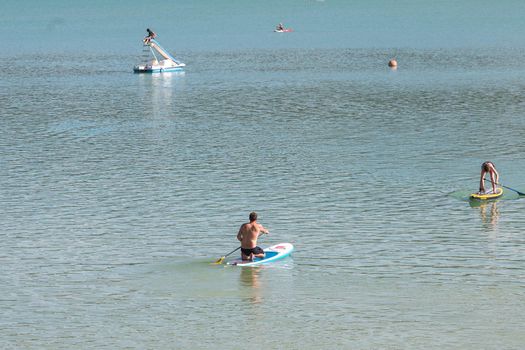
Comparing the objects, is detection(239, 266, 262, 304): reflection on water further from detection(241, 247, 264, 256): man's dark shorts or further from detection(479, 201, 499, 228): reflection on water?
detection(479, 201, 499, 228): reflection on water

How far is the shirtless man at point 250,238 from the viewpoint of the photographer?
146 ft

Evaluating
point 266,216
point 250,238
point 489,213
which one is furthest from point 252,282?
point 489,213

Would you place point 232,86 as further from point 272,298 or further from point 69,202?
point 272,298

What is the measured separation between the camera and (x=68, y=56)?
172 metres

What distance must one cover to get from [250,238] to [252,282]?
212 centimetres

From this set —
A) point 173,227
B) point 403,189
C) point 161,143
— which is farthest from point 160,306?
point 161,143

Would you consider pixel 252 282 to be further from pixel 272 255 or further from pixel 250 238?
pixel 272 255

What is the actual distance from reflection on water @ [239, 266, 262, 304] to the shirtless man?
21.8 inches

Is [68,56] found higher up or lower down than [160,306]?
higher up

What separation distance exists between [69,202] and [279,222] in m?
12.6

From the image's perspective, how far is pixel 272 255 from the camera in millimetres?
45719

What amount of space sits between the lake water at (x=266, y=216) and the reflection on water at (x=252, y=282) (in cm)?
12

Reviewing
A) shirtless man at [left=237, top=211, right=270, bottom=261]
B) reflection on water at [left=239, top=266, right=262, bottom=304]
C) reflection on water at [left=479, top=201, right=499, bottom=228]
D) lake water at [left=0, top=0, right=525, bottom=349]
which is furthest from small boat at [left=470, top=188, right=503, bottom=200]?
reflection on water at [left=239, top=266, right=262, bottom=304]

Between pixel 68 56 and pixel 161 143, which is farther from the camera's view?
pixel 68 56
